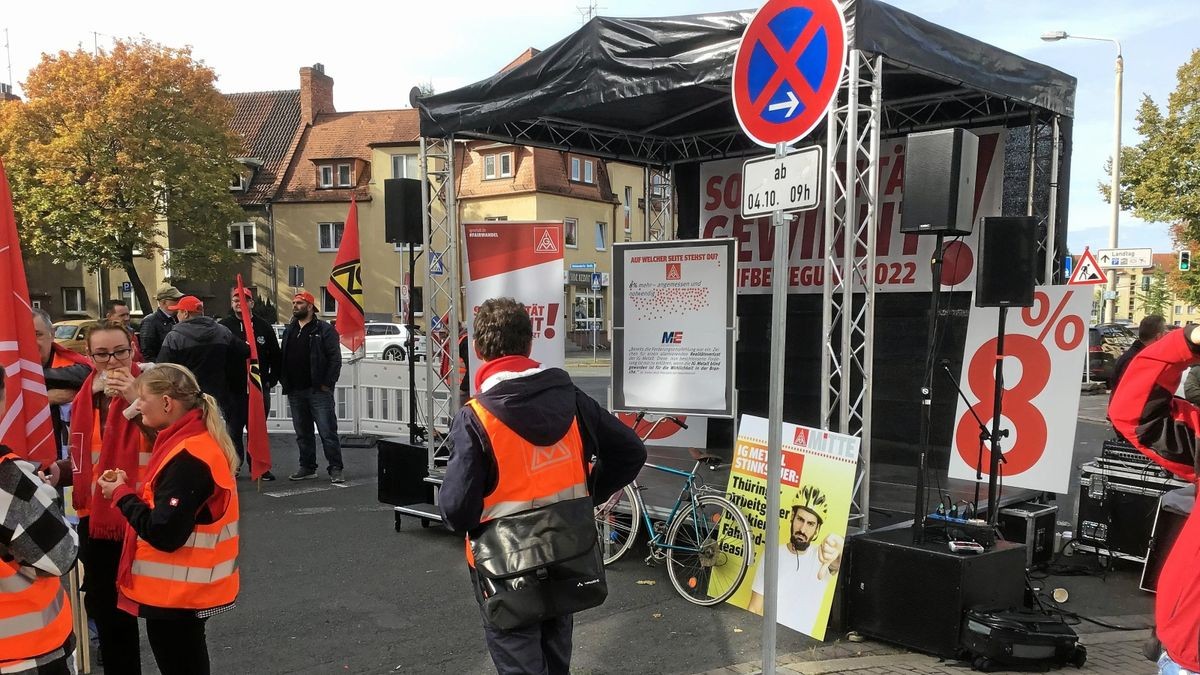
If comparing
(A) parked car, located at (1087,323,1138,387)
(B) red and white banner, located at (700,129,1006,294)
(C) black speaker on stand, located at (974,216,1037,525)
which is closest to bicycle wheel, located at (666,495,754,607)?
(C) black speaker on stand, located at (974,216,1037,525)

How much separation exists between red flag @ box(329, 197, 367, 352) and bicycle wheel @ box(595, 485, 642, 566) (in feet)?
12.2

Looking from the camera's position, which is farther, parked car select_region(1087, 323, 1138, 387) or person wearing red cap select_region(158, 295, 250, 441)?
parked car select_region(1087, 323, 1138, 387)

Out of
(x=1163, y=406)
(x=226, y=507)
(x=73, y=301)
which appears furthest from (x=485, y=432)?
(x=73, y=301)

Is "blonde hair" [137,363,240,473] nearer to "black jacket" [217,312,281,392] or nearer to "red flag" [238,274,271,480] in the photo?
"red flag" [238,274,271,480]

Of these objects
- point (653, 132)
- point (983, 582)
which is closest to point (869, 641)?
point (983, 582)

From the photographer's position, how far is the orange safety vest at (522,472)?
111 inches

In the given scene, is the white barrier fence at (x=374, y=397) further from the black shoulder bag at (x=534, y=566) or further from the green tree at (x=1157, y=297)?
the green tree at (x=1157, y=297)

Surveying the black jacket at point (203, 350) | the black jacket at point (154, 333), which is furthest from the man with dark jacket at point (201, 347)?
the black jacket at point (154, 333)

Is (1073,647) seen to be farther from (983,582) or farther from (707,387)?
(707,387)

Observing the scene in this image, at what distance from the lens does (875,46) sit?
466 cm

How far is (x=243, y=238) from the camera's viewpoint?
39.2 meters

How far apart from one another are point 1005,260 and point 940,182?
2.39 ft

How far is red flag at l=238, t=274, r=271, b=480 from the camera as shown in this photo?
7.89m

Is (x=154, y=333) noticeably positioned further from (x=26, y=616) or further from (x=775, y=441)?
(x=775, y=441)
